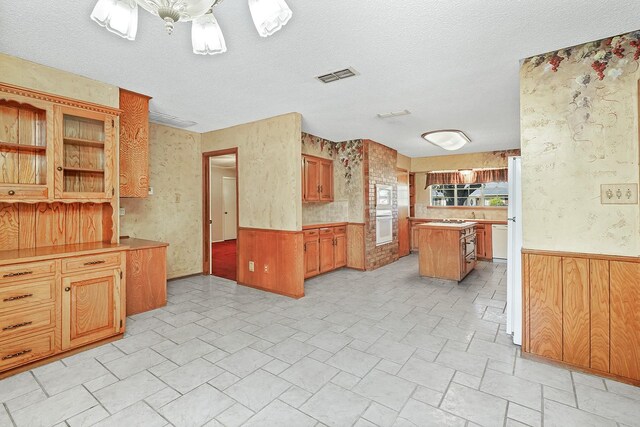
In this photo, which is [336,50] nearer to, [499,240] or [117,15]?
[117,15]

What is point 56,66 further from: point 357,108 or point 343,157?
point 343,157

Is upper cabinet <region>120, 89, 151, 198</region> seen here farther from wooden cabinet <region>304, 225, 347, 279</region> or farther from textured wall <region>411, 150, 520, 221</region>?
textured wall <region>411, 150, 520, 221</region>

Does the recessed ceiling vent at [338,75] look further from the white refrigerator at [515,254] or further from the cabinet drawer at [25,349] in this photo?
the cabinet drawer at [25,349]

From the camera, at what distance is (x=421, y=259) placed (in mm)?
4996

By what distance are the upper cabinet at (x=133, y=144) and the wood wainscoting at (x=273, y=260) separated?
1562mm

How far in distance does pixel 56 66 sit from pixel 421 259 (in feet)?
16.7

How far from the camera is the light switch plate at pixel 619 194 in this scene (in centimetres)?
208

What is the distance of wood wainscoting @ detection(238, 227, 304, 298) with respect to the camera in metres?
3.96

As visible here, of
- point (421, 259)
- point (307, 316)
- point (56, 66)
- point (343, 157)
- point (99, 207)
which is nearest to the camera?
point (56, 66)

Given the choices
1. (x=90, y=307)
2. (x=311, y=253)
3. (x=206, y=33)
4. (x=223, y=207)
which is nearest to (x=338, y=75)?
(x=206, y=33)

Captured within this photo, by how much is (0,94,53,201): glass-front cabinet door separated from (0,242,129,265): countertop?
0.45m

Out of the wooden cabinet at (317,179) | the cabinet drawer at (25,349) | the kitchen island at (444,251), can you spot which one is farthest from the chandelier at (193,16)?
the kitchen island at (444,251)

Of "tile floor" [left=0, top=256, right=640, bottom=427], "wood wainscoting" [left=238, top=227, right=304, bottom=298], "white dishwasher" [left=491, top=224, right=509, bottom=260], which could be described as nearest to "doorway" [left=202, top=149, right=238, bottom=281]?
"wood wainscoting" [left=238, top=227, right=304, bottom=298]

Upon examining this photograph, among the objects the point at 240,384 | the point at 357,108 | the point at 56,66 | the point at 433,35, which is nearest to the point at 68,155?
the point at 56,66
